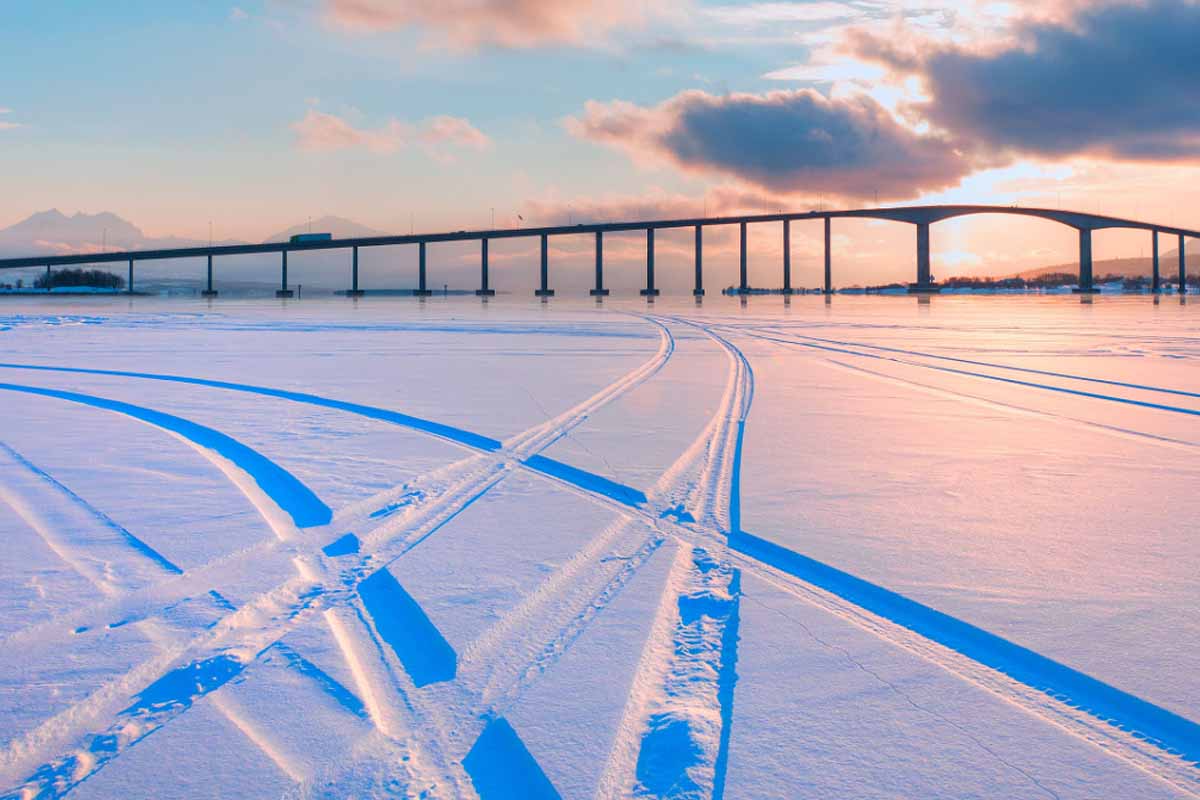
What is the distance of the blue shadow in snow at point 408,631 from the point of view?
9.45 ft

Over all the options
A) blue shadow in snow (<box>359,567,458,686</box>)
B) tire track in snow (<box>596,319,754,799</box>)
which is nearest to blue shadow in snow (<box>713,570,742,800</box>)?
tire track in snow (<box>596,319,754,799</box>)

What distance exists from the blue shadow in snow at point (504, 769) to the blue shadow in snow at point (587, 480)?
9.38 ft

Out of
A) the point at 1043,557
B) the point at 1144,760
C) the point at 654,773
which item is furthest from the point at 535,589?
the point at 1043,557

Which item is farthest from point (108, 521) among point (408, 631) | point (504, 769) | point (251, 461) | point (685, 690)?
point (685, 690)

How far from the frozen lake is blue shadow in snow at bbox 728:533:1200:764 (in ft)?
0.05

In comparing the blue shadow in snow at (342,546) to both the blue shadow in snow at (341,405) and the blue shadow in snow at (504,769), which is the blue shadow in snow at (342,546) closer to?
the blue shadow in snow at (504,769)

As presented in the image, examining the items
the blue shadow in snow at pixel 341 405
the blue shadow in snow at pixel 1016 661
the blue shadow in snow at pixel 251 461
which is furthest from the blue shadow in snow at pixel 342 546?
the blue shadow in snow at pixel 341 405

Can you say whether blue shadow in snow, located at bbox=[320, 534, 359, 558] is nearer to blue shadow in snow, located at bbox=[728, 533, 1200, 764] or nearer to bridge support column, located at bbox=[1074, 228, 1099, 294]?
blue shadow in snow, located at bbox=[728, 533, 1200, 764]

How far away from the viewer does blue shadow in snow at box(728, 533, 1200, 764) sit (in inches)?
97.6

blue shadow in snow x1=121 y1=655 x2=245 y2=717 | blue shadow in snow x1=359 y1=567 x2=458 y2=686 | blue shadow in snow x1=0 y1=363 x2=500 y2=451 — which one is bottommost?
blue shadow in snow x1=121 y1=655 x2=245 y2=717

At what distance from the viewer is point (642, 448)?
7203 mm

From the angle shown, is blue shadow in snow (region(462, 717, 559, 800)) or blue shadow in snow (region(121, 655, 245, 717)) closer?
blue shadow in snow (region(462, 717, 559, 800))

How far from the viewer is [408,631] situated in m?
3.21

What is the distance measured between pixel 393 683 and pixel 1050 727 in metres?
2.14
